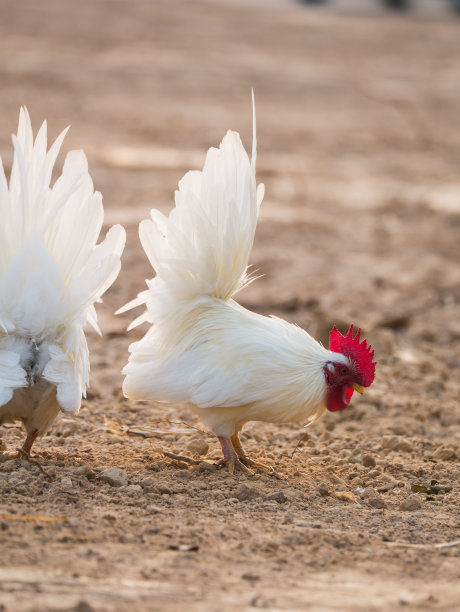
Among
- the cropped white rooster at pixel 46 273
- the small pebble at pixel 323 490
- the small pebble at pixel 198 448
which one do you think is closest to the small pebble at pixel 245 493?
the small pebble at pixel 323 490

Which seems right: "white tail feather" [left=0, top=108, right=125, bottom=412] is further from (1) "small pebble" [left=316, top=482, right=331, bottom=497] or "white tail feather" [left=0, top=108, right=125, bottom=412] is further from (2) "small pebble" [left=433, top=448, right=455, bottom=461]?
(2) "small pebble" [left=433, top=448, right=455, bottom=461]

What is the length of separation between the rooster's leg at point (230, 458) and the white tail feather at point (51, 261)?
32.6 inches

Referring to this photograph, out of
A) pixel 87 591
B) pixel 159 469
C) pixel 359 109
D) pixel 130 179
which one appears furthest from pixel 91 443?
pixel 359 109

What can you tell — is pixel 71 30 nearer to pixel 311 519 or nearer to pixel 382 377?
pixel 382 377

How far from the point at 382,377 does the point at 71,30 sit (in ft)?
53.6

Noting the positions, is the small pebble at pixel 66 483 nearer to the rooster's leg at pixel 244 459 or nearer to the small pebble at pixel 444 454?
the rooster's leg at pixel 244 459

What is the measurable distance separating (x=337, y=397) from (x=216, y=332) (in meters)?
0.72

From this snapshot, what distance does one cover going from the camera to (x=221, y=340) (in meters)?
4.81

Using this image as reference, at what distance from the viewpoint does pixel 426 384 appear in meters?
7.45

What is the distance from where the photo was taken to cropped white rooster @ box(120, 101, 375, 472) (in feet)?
15.5

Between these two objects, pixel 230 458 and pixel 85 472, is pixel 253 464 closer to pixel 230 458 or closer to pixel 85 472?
pixel 230 458

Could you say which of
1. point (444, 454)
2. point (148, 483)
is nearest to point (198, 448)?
point (148, 483)

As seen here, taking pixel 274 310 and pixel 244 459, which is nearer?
pixel 244 459

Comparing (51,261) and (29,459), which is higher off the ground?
(51,261)
